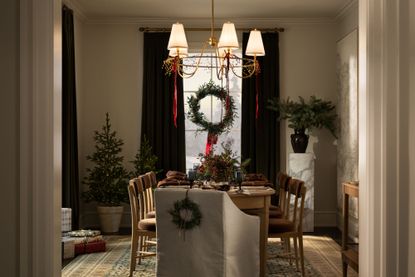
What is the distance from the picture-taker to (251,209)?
16.3ft

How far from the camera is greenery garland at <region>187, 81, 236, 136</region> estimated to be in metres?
7.89

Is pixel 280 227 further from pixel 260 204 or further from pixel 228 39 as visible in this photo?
pixel 228 39

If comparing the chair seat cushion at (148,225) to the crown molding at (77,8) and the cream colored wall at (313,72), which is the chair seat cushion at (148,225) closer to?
the crown molding at (77,8)

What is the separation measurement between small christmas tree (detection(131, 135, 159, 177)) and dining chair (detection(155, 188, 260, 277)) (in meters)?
3.61

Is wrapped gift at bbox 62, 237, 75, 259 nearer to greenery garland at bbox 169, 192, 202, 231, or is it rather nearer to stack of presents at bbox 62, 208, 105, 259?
stack of presents at bbox 62, 208, 105, 259

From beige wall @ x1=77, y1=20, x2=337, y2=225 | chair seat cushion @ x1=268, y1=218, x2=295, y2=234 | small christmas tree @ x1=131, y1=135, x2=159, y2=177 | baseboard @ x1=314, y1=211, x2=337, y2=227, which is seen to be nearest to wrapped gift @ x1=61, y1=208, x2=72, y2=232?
small christmas tree @ x1=131, y1=135, x2=159, y2=177

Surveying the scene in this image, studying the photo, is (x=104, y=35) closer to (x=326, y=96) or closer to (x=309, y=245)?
(x=326, y=96)

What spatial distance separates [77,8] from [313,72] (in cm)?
333


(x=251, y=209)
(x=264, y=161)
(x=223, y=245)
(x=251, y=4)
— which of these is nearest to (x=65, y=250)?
(x=251, y=209)

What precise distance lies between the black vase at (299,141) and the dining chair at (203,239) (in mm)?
3628
